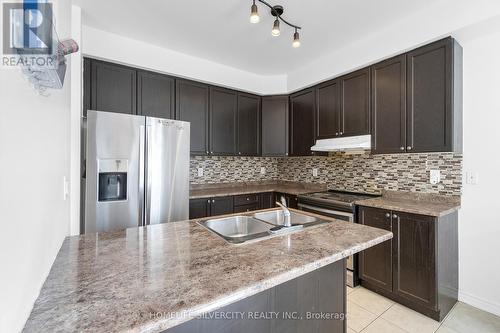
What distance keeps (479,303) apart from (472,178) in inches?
43.9

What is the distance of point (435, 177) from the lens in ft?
7.74

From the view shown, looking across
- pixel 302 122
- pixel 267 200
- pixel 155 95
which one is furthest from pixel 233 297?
pixel 302 122

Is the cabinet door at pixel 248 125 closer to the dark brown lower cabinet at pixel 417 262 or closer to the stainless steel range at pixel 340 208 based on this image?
the stainless steel range at pixel 340 208

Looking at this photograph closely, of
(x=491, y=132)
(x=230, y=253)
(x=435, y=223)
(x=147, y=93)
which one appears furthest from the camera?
(x=147, y=93)

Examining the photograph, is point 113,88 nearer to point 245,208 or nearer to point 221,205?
point 221,205

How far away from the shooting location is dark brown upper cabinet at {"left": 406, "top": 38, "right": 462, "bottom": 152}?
80.3 inches

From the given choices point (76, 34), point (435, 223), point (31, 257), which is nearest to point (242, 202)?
point (435, 223)

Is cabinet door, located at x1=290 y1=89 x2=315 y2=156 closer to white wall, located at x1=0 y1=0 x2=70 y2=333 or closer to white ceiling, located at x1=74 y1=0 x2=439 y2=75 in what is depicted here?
white ceiling, located at x1=74 y1=0 x2=439 y2=75

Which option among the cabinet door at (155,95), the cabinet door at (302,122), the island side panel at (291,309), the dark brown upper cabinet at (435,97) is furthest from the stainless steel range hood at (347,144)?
the cabinet door at (155,95)

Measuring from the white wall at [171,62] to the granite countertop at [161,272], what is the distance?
2106 millimetres

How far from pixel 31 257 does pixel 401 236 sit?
2.50 metres

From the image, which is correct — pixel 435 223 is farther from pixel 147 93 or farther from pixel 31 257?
pixel 147 93

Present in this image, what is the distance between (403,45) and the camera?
2.28 metres

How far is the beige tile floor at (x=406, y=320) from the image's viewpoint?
187 cm
